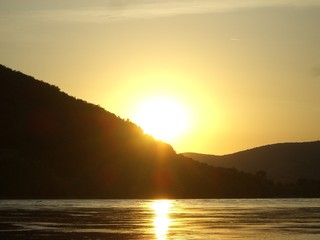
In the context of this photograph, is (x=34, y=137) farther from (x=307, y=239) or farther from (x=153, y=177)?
(x=307, y=239)

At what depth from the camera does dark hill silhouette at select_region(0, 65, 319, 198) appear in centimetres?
16062

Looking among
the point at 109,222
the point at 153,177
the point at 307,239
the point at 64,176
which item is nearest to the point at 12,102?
Result: the point at 64,176

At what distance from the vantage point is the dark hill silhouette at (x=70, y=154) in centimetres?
16062

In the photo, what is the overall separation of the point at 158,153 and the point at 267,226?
127953 millimetres

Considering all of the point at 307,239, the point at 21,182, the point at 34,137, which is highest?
the point at 34,137

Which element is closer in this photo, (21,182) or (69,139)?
(21,182)

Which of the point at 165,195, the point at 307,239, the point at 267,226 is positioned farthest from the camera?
the point at 165,195

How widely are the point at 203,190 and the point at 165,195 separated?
1969cm

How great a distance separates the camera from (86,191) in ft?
553

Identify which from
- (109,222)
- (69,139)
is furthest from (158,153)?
(109,222)

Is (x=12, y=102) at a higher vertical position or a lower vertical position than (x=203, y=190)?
higher

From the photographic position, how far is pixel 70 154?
575ft

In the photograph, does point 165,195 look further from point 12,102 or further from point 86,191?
point 12,102

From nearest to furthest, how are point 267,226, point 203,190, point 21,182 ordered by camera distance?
1. point 267,226
2. point 21,182
3. point 203,190
